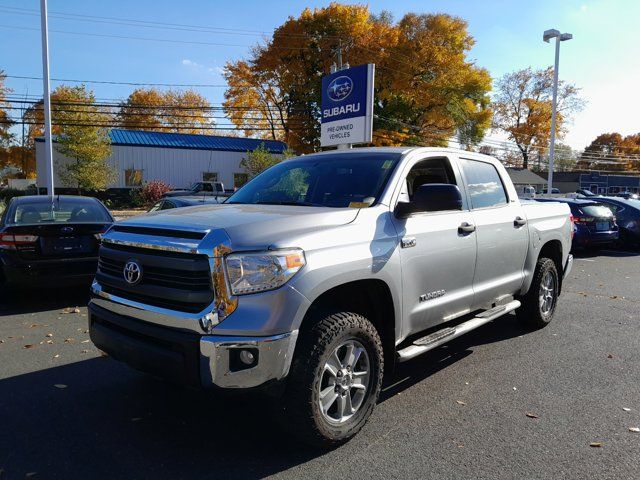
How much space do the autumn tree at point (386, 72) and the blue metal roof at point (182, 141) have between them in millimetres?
2861

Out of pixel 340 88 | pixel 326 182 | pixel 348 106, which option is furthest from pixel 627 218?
pixel 326 182

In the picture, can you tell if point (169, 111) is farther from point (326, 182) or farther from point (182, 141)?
point (326, 182)

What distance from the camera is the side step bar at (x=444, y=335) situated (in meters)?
3.60

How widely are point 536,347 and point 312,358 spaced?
337 centimetres

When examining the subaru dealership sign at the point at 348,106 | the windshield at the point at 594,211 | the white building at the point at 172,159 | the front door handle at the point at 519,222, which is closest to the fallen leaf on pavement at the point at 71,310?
the front door handle at the point at 519,222

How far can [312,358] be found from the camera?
115 inches

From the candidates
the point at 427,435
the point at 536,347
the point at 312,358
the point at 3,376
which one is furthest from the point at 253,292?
the point at 536,347

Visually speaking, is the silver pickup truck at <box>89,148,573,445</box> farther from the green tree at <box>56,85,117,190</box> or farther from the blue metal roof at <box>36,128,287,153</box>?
the blue metal roof at <box>36,128,287,153</box>

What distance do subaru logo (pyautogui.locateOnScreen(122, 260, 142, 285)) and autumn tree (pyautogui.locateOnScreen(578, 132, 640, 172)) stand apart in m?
109

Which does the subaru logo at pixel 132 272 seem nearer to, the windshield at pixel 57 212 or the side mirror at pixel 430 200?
the side mirror at pixel 430 200

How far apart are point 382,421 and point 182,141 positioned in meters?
36.3

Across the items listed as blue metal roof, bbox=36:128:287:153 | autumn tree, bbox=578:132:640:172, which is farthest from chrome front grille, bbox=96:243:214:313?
autumn tree, bbox=578:132:640:172

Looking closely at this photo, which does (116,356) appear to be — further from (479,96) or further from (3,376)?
(479,96)

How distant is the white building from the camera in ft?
115
